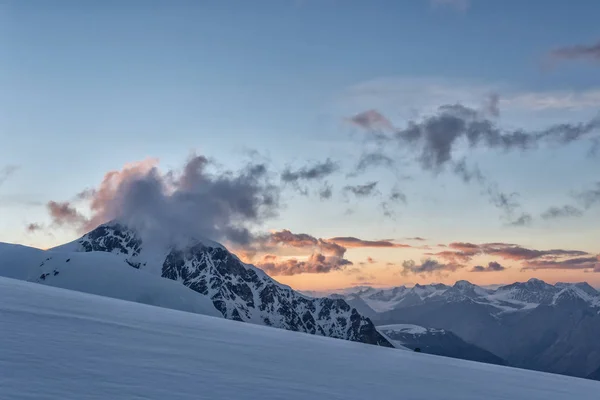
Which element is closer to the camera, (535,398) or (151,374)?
(151,374)

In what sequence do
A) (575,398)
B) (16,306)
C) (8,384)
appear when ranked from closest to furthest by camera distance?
(8,384) → (575,398) → (16,306)

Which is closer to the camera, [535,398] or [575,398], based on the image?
[535,398]

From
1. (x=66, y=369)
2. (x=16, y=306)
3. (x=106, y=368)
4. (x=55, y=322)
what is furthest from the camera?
(x=16, y=306)

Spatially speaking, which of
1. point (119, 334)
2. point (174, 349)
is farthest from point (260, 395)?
point (119, 334)

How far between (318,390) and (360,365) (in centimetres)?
1817

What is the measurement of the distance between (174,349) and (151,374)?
11155 mm

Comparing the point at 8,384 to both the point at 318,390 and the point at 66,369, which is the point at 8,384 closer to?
the point at 66,369

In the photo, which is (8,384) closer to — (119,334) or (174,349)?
(174,349)

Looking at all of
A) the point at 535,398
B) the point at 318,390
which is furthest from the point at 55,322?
the point at 535,398

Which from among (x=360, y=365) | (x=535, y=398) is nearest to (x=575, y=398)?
(x=535, y=398)

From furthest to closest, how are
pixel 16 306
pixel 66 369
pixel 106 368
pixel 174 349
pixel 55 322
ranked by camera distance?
pixel 16 306
pixel 55 322
pixel 174 349
pixel 106 368
pixel 66 369

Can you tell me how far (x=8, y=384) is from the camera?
1808 cm

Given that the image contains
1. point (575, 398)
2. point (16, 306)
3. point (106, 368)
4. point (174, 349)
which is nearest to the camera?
point (106, 368)

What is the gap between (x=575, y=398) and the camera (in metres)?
40.7
